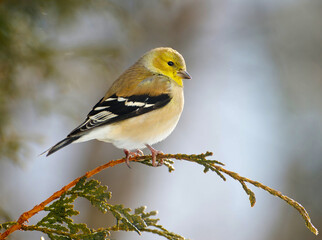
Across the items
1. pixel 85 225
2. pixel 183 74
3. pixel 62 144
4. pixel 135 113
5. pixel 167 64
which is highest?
pixel 167 64

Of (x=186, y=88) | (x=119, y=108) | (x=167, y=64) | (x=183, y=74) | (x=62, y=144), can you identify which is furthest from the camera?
(x=186, y=88)

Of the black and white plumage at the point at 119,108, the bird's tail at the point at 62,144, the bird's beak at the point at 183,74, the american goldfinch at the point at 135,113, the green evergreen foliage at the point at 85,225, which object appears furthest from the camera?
the bird's beak at the point at 183,74

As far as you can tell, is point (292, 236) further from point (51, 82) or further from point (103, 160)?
point (51, 82)

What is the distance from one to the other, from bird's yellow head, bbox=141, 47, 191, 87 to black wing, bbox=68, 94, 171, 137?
55 cm

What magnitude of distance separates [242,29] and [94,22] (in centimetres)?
769

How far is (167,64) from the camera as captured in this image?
15.4 feet

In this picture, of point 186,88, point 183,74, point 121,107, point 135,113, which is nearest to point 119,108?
point 121,107

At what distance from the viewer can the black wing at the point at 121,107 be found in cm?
368

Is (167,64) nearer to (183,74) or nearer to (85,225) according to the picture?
(183,74)

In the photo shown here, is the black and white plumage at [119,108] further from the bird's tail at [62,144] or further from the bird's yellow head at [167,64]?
the bird's yellow head at [167,64]

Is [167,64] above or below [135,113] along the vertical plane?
above

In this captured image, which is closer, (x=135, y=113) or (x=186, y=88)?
(x=135, y=113)

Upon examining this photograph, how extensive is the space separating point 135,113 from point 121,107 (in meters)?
0.15

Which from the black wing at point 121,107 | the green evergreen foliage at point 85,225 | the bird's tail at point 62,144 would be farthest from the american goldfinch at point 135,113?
the green evergreen foliage at point 85,225
